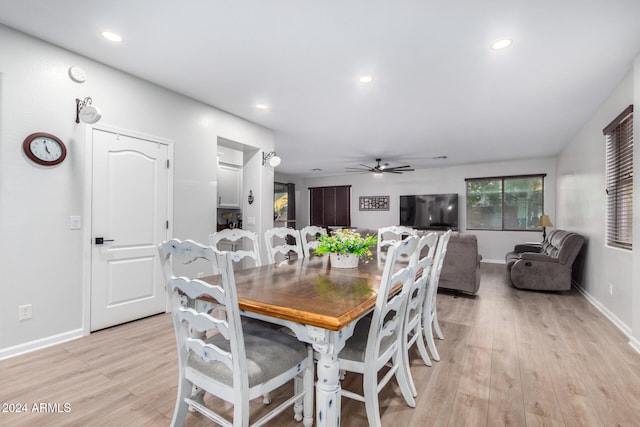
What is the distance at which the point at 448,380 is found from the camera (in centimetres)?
213

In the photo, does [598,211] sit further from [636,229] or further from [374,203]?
[374,203]

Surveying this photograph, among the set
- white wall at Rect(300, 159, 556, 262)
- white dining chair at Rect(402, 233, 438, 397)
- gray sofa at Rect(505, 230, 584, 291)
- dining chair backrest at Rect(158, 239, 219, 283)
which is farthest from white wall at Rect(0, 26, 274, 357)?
white wall at Rect(300, 159, 556, 262)

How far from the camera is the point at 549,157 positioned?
7156mm

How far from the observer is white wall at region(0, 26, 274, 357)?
2.39m

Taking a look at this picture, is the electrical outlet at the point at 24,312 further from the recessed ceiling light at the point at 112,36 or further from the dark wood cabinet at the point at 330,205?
the dark wood cabinet at the point at 330,205

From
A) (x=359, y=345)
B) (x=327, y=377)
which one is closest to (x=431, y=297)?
(x=359, y=345)

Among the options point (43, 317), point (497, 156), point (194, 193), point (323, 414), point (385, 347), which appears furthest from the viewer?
point (497, 156)

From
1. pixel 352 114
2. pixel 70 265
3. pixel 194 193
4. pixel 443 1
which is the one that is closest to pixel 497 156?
pixel 352 114

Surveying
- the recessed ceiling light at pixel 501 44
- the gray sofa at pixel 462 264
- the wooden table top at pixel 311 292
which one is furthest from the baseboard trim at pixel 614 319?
the recessed ceiling light at pixel 501 44

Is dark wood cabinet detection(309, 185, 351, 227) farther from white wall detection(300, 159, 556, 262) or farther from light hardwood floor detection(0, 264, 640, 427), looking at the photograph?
light hardwood floor detection(0, 264, 640, 427)

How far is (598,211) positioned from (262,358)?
470cm

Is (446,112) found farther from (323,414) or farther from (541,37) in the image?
(323,414)

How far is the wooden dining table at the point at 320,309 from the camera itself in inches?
49.8

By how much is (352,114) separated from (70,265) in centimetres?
366
